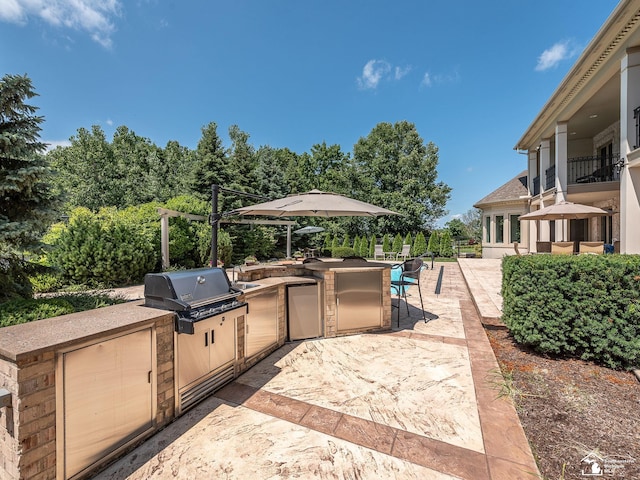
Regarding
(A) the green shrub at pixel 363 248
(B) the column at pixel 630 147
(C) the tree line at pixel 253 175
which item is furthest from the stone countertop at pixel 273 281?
(A) the green shrub at pixel 363 248

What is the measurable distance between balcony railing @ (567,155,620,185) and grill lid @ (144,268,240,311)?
42.1 feet

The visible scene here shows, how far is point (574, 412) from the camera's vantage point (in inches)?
101

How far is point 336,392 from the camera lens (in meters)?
2.93

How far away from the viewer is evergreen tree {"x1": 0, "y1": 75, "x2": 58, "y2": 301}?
11.2 feet

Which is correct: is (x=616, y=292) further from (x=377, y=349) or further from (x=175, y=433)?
(x=175, y=433)

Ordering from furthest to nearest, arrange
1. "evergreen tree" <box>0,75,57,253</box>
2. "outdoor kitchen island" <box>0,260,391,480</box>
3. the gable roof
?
the gable roof, "evergreen tree" <box>0,75,57,253</box>, "outdoor kitchen island" <box>0,260,391,480</box>

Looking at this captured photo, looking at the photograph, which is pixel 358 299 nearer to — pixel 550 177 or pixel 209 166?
pixel 550 177

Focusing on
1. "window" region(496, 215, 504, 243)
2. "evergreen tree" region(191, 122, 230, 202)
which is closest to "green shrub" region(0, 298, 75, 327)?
"evergreen tree" region(191, 122, 230, 202)

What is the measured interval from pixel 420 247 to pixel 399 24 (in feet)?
45.6

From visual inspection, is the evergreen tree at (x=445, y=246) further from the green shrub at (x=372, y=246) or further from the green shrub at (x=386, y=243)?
the green shrub at (x=372, y=246)

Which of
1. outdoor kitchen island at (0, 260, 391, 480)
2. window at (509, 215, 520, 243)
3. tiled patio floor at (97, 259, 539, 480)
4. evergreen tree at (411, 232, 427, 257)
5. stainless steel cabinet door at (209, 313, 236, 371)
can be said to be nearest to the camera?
outdoor kitchen island at (0, 260, 391, 480)

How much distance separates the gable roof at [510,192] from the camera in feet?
52.7

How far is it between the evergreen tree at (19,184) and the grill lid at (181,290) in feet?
7.53

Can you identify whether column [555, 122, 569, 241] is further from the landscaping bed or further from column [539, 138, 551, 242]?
the landscaping bed
